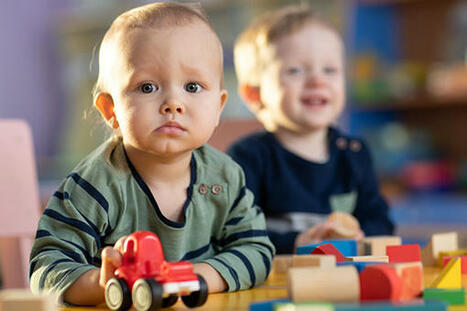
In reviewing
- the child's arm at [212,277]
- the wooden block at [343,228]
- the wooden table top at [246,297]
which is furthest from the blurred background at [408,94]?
the child's arm at [212,277]

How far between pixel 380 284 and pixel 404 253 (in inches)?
8.0

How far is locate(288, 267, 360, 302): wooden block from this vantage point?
58cm

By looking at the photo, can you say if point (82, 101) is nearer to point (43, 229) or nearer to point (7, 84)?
point (7, 84)

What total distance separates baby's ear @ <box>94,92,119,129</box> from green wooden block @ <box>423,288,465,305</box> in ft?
1.31

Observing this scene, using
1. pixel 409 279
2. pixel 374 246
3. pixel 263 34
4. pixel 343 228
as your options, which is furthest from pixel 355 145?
pixel 409 279

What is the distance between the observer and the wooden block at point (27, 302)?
523mm

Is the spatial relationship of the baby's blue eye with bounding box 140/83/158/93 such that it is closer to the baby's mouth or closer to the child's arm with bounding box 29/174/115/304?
the child's arm with bounding box 29/174/115/304

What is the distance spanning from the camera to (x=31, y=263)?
2.46 ft

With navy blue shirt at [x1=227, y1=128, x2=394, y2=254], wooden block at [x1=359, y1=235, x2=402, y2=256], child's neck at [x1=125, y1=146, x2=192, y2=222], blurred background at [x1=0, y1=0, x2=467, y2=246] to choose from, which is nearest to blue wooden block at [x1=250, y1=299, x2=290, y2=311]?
child's neck at [x1=125, y1=146, x2=192, y2=222]

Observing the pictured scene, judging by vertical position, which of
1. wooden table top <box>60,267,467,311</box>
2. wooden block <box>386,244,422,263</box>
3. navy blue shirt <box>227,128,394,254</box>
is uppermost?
navy blue shirt <box>227,128,394,254</box>

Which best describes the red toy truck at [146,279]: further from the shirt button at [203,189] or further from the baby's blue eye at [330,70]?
the baby's blue eye at [330,70]

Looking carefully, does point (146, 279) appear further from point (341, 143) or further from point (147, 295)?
point (341, 143)

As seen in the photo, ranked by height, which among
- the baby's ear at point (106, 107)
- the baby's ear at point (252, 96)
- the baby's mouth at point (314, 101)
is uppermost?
the baby's ear at point (252, 96)

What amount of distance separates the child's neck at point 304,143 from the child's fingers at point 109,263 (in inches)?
29.5
